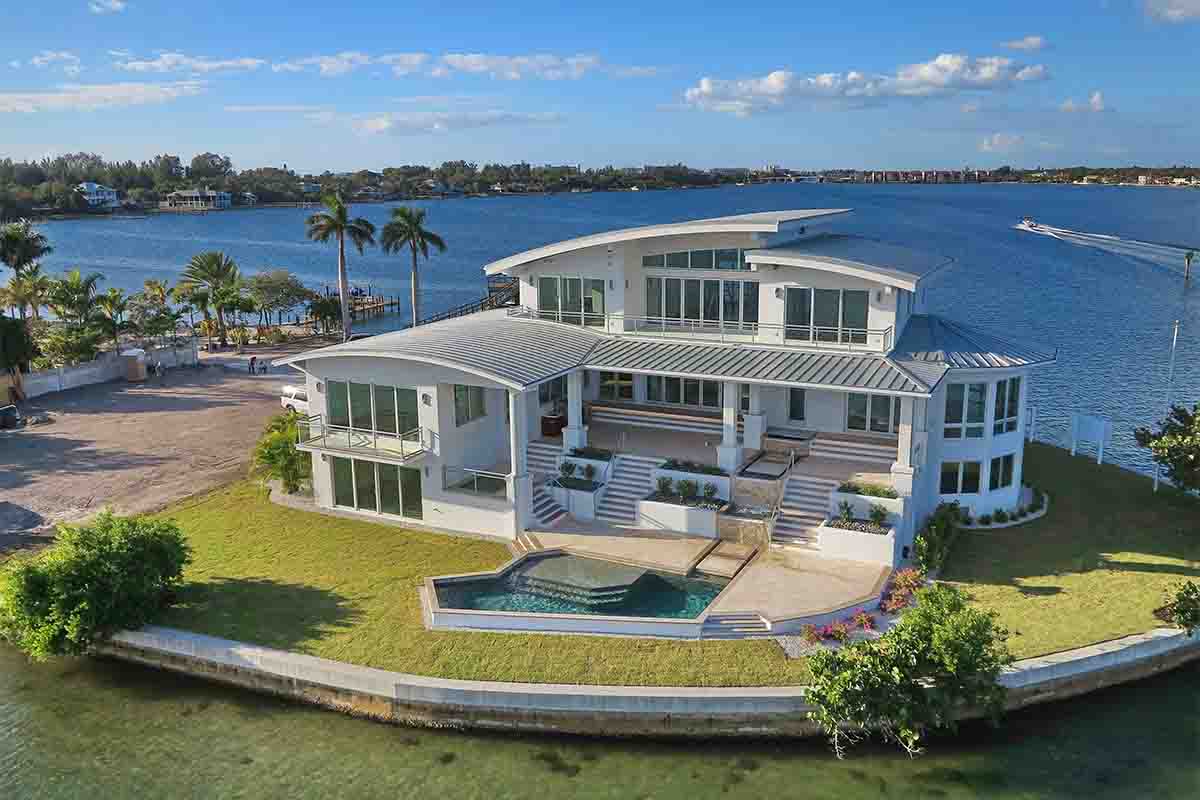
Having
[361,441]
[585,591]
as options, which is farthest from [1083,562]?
[361,441]

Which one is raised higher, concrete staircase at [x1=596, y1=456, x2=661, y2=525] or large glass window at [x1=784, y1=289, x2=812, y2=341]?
large glass window at [x1=784, y1=289, x2=812, y2=341]

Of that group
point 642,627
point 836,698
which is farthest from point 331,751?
point 836,698

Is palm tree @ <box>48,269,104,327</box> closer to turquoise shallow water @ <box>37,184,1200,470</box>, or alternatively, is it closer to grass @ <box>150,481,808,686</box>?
turquoise shallow water @ <box>37,184,1200,470</box>

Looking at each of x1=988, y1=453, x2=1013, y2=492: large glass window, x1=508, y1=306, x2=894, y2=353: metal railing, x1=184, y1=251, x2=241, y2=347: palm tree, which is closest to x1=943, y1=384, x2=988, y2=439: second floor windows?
x1=988, y1=453, x2=1013, y2=492: large glass window

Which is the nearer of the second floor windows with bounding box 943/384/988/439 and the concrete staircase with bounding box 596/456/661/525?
the second floor windows with bounding box 943/384/988/439

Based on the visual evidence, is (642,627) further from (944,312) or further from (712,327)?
(944,312)

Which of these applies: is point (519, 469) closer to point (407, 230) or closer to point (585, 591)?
point (585, 591)

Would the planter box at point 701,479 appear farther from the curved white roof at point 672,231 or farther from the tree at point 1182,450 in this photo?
the tree at point 1182,450
